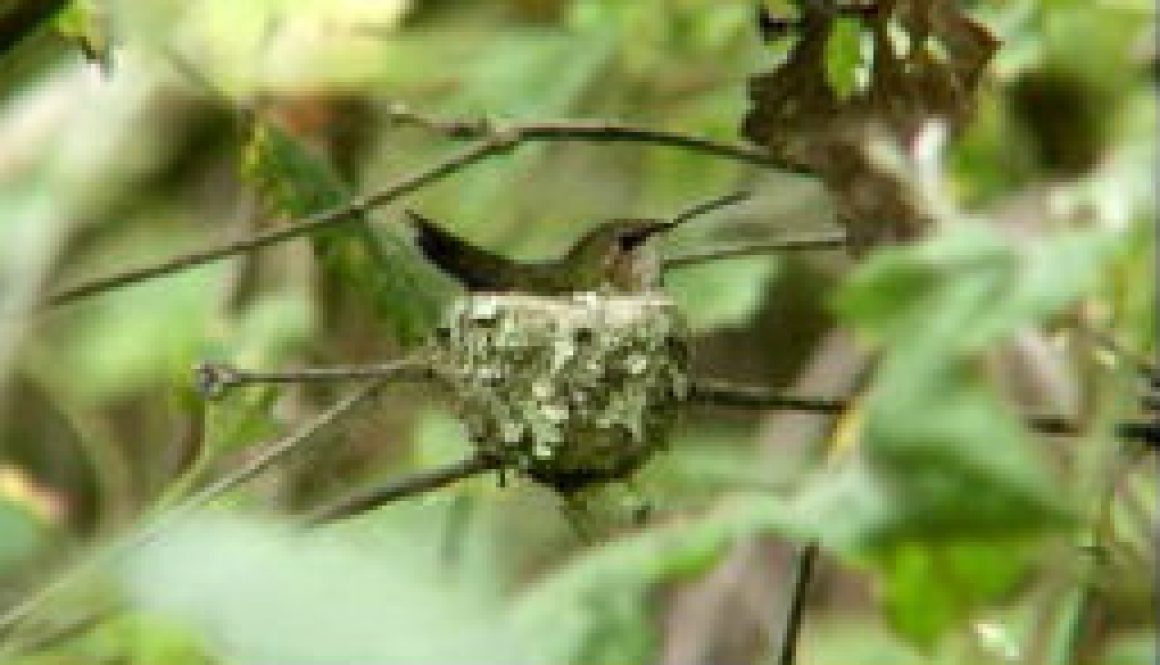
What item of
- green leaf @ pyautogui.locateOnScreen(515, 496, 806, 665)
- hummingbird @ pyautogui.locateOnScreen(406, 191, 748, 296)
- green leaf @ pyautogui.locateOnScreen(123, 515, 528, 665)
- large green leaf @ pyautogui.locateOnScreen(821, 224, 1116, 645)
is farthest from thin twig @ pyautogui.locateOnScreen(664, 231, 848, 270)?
green leaf @ pyautogui.locateOnScreen(123, 515, 528, 665)

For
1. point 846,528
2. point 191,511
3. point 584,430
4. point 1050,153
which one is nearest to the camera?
point 846,528

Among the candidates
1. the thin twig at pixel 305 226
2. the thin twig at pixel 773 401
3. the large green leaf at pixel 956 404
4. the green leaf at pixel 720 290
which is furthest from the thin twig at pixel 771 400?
the green leaf at pixel 720 290

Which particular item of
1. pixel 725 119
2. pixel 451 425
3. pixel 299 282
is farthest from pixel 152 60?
pixel 299 282

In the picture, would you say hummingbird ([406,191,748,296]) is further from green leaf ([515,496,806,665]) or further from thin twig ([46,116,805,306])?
green leaf ([515,496,806,665])

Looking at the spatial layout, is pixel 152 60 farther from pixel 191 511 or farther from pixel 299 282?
pixel 299 282

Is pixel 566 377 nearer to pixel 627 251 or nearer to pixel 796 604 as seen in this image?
pixel 627 251

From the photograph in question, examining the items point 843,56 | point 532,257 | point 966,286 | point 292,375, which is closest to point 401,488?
point 292,375

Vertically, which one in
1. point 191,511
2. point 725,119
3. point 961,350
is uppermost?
point 725,119
